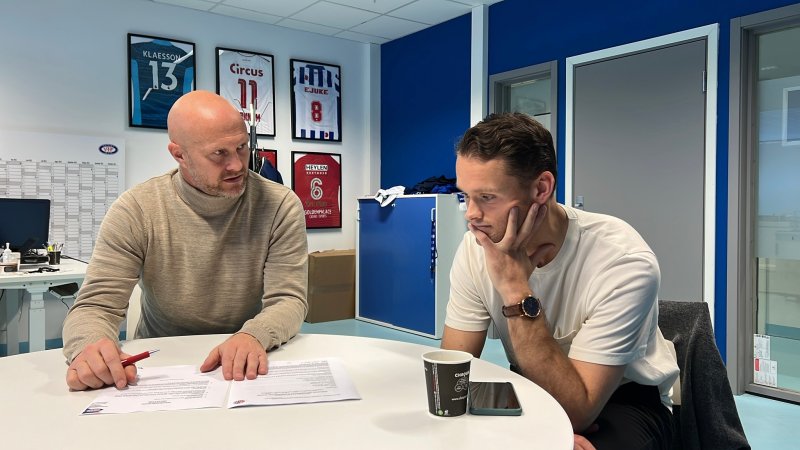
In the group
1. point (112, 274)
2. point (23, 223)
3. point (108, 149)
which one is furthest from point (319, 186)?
point (112, 274)

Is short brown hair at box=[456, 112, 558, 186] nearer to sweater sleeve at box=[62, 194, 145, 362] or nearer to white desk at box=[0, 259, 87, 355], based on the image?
sweater sleeve at box=[62, 194, 145, 362]

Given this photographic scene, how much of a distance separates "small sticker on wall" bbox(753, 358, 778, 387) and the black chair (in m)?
2.43

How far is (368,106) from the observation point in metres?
6.18

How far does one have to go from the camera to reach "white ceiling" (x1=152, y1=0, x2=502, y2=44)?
4914 millimetres

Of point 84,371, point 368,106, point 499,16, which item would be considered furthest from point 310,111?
point 84,371

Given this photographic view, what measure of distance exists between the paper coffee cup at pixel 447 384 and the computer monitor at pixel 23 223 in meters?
3.60

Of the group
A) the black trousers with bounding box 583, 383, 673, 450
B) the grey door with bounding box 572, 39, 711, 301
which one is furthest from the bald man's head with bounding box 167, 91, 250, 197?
the grey door with bounding box 572, 39, 711, 301

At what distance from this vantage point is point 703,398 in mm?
1426

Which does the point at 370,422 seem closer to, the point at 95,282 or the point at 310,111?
the point at 95,282

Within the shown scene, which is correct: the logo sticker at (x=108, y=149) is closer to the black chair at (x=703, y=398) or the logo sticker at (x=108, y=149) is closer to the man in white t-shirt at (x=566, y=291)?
the man in white t-shirt at (x=566, y=291)

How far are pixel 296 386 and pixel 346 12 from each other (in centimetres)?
447

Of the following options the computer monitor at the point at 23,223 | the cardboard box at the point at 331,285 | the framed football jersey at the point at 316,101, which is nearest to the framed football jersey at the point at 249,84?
the framed football jersey at the point at 316,101

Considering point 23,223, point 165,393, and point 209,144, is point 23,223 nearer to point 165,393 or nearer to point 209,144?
point 209,144

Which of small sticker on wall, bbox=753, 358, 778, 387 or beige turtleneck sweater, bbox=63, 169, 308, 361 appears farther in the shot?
small sticker on wall, bbox=753, 358, 778, 387
